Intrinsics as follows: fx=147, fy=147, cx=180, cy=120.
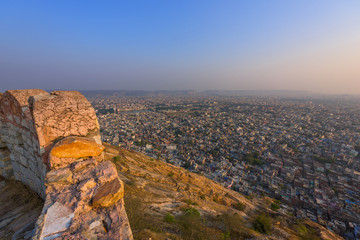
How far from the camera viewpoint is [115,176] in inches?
97.5

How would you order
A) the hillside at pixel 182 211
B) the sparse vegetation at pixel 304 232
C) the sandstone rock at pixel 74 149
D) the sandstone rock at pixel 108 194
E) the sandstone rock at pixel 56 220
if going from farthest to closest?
the sparse vegetation at pixel 304 232 < the hillside at pixel 182 211 < the sandstone rock at pixel 74 149 < the sandstone rock at pixel 108 194 < the sandstone rock at pixel 56 220

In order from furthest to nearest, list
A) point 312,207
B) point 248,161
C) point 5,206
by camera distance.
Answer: point 248,161 < point 312,207 < point 5,206

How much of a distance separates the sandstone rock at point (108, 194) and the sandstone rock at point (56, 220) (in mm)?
308

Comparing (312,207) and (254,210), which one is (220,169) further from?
(254,210)

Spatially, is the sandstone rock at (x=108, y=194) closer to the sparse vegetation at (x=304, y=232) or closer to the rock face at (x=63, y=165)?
the rock face at (x=63, y=165)

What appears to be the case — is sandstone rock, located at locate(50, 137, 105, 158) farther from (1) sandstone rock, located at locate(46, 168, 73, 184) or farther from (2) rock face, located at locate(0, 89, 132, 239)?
(1) sandstone rock, located at locate(46, 168, 73, 184)

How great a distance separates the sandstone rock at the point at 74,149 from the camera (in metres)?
2.48

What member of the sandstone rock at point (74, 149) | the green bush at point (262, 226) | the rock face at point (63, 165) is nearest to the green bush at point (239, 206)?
the green bush at point (262, 226)

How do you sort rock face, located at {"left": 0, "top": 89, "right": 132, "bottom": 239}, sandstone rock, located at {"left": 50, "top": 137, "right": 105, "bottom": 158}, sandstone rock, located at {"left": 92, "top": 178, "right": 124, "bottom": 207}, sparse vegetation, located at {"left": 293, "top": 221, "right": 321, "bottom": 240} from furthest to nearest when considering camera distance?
sparse vegetation, located at {"left": 293, "top": 221, "right": 321, "bottom": 240} → sandstone rock, located at {"left": 50, "top": 137, "right": 105, "bottom": 158} → sandstone rock, located at {"left": 92, "top": 178, "right": 124, "bottom": 207} → rock face, located at {"left": 0, "top": 89, "right": 132, "bottom": 239}

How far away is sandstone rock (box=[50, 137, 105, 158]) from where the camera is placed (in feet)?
8.14

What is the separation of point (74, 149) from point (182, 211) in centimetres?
471

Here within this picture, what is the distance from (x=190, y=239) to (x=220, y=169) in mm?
16943

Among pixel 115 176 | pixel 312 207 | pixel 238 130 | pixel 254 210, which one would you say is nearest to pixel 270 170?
pixel 312 207

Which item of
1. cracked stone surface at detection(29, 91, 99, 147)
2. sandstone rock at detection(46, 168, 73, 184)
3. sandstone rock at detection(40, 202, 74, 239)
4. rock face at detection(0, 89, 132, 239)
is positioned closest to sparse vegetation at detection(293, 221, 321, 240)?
rock face at detection(0, 89, 132, 239)
